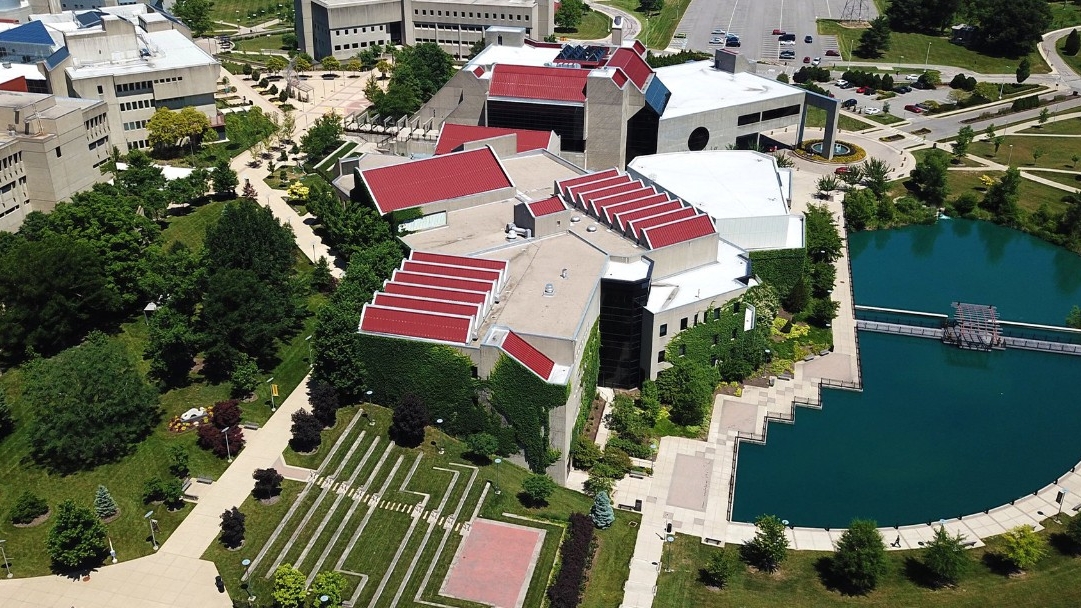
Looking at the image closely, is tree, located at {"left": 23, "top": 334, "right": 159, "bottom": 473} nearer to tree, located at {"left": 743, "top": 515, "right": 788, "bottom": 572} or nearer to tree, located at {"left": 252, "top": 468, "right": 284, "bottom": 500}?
tree, located at {"left": 252, "top": 468, "right": 284, "bottom": 500}

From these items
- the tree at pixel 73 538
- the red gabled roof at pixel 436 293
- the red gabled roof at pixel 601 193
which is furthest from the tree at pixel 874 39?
the tree at pixel 73 538

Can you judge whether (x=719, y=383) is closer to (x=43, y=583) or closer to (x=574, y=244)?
(x=574, y=244)

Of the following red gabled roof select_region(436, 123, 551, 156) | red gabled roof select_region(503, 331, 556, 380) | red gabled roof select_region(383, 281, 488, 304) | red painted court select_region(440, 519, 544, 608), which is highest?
red gabled roof select_region(436, 123, 551, 156)

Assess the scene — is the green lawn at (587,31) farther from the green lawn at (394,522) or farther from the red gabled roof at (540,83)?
the green lawn at (394,522)

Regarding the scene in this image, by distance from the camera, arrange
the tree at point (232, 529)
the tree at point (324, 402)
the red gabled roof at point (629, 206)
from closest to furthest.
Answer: the tree at point (232, 529) < the tree at point (324, 402) < the red gabled roof at point (629, 206)

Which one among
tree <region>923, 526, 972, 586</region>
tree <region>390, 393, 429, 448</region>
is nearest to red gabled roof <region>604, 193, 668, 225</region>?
tree <region>390, 393, 429, 448</region>

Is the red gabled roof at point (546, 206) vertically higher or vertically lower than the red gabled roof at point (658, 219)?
higher

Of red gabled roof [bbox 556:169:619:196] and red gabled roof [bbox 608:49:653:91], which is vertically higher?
red gabled roof [bbox 608:49:653:91]

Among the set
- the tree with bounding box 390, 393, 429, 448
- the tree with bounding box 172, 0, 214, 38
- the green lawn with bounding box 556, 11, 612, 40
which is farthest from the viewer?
the green lawn with bounding box 556, 11, 612, 40
